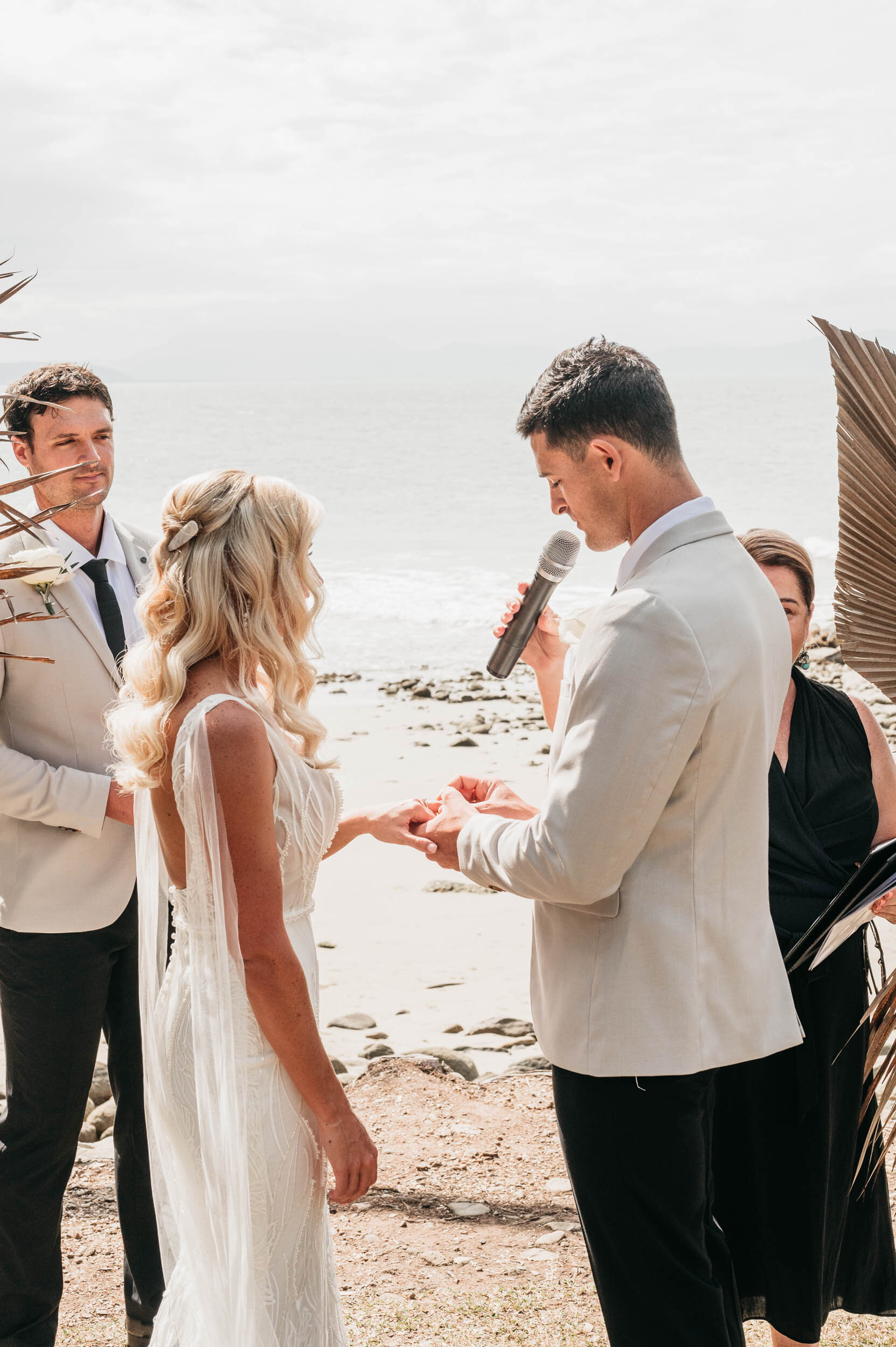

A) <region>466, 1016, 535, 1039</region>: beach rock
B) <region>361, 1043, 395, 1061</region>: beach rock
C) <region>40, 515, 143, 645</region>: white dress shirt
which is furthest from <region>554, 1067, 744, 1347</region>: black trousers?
<region>466, 1016, 535, 1039</region>: beach rock

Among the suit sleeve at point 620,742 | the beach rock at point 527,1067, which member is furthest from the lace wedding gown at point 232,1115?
the beach rock at point 527,1067

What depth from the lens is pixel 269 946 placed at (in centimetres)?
221

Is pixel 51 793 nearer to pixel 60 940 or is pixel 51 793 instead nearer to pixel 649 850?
pixel 60 940

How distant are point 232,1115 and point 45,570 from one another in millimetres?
1318

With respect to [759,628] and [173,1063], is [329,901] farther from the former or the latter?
[759,628]

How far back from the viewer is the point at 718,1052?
2166mm

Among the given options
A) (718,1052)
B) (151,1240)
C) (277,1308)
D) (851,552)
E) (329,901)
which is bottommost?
(329,901)

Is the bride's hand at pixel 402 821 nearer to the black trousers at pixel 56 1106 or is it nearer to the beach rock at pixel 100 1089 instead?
the black trousers at pixel 56 1106

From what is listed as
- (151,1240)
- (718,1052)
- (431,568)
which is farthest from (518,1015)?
(431,568)

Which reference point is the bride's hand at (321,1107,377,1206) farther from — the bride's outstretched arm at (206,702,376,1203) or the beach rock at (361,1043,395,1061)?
the beach rock at (361,1043,395,1061)

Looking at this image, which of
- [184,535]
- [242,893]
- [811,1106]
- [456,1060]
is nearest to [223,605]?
[184,535]

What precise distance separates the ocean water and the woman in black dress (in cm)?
80

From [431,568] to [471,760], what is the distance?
15.1 meters

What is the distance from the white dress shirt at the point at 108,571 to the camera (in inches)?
130
